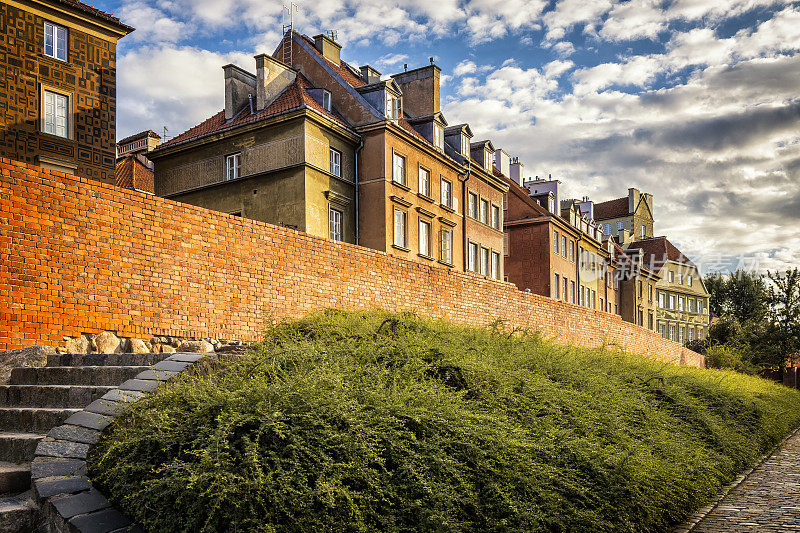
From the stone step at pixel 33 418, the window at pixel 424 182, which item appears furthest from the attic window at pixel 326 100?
the stone step at pixel 33 418

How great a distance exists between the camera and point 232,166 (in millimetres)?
26156

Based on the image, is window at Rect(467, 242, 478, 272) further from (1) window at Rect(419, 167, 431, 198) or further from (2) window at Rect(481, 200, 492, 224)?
(1) window at Rect(419, 167, 431, 198)

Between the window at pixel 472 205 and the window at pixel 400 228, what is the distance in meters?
6.38

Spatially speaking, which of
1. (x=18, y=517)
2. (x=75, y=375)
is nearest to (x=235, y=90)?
(x=75, y=375)

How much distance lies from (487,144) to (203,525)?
3308 cm

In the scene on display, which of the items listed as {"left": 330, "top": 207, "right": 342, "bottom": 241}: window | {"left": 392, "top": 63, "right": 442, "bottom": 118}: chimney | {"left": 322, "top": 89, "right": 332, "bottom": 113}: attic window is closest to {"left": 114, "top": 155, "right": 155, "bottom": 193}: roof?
{"left": 322, "top": 89, "right": 332, "bottom": 113}: attic window

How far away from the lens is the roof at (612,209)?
266ft

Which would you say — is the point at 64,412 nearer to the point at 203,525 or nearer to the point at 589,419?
the point at 203,525

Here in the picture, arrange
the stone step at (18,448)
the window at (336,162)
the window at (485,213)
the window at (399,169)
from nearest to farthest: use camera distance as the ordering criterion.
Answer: the stone step at (18,448), the window at (336,162), the window at (399,169), the window at (485,213)

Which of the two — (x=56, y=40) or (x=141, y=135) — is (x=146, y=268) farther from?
(x=141, y=135)

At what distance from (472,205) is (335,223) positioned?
33.2 feet

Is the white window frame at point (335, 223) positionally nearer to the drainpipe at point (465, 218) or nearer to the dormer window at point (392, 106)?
the dormer window at point (392, 106)

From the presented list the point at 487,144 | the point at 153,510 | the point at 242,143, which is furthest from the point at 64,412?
the point at 487,144

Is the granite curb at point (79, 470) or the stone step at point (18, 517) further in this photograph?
the stone step at point (18, 517)
